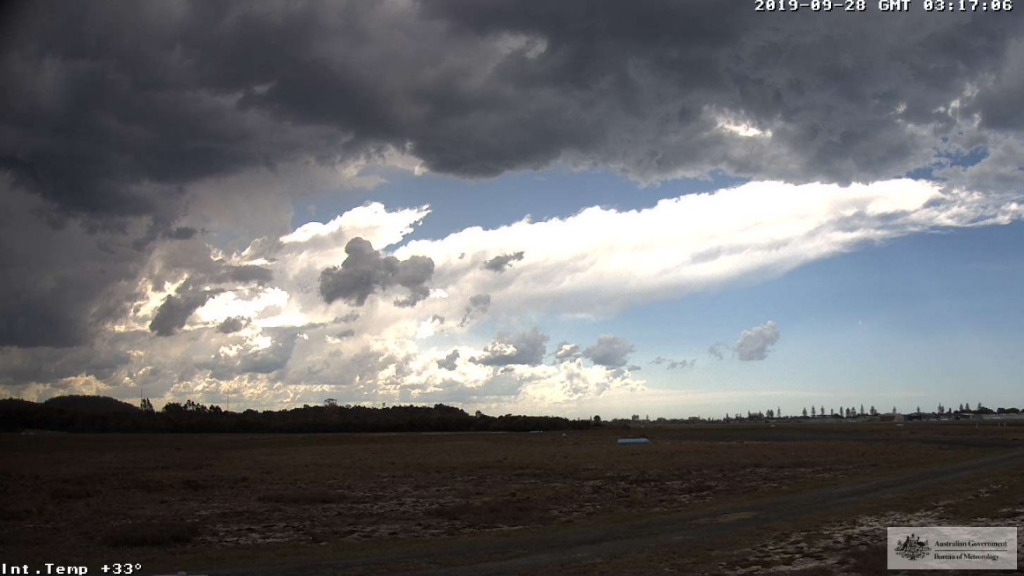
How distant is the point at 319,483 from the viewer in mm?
46781

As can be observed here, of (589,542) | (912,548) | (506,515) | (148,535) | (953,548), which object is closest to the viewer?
(912,548)

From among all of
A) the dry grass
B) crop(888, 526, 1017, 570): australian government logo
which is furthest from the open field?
crop(888, 526, 1017, 570): australian government logo

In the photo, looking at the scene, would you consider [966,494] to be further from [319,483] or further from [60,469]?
[60,469]

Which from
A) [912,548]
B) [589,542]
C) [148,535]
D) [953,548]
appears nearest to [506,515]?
[589,542]

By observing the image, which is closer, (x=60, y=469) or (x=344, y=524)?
(x=344, y=524)

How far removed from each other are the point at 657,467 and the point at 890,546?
36.7 metres

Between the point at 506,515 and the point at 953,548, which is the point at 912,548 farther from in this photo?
the point at 506,515

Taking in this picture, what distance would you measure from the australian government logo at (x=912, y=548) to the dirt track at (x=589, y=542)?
17.1ft

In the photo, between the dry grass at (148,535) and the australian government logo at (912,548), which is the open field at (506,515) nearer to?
the dry grass at (148,535)

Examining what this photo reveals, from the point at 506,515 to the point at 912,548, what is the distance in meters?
15.8

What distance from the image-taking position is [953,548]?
19875 mm

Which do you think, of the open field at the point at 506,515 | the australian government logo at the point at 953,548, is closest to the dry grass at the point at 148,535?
the open field at the point at 506,515

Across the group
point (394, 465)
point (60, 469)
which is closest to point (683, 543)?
point (394, 465)

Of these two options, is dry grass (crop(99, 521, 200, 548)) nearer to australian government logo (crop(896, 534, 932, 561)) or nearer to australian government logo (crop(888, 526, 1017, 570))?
australian government logo (crop(888, 526, 1017, 570))
